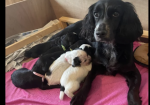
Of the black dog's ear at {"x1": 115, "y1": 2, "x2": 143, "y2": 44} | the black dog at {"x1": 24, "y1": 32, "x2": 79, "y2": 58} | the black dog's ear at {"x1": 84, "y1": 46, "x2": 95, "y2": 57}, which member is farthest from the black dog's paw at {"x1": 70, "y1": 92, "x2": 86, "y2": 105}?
the black dog at {"x1": 24, "y1": 32, "x2": 79, "y2": 58}

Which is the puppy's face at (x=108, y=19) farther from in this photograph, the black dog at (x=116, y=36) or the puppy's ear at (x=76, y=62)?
the puppy's ear at (x=76, y=62)

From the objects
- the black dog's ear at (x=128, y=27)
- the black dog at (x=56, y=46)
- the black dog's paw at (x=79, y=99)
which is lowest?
the black dog's paw at (x=79, y=99)

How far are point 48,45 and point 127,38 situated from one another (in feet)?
3.57

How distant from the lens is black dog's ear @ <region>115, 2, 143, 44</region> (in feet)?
3.89

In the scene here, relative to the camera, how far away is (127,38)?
4.00 feet

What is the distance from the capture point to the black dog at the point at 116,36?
3.71 ft

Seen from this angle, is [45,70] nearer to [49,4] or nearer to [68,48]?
[68,48]

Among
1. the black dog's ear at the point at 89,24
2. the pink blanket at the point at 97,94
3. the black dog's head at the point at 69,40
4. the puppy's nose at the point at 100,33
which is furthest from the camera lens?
the black dog's head at the point at 69,40

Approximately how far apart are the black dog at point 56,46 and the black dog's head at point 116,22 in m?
0.60

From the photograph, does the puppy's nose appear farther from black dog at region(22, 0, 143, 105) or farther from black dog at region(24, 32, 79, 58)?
black dog at region(24, 32, 79, 58)

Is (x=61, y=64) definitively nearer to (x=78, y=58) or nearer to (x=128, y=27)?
(x=78, y=58)

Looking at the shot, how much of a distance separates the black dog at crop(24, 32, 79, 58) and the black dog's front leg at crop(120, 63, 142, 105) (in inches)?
29.7

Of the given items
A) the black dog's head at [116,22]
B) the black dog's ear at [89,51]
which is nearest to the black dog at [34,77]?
the black dog's ear at [89,51]

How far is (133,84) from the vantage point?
1.24 metres
